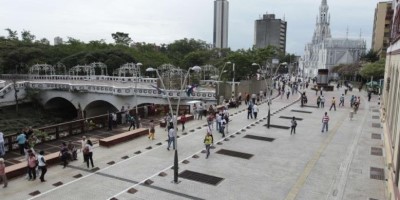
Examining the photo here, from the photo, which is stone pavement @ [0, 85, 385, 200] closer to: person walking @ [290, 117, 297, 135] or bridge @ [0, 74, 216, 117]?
person walking @ [290, 117, 297, 135]

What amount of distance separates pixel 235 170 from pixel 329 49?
129478mm

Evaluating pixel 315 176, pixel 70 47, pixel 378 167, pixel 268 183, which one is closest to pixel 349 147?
pixel 378 167

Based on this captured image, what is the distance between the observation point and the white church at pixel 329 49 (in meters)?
129

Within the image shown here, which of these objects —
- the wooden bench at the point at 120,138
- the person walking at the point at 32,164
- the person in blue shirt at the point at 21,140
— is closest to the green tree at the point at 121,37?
the wooden bench at the point at 120,138

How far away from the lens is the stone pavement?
13492mm

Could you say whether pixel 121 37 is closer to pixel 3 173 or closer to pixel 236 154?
pixel 236 154

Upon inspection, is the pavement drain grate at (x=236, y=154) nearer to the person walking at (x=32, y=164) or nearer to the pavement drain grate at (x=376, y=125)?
the person walking at (x=32, y=164)

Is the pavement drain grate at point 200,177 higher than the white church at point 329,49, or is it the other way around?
the white church at point 329,49

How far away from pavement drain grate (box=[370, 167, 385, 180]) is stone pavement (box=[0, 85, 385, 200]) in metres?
0.05

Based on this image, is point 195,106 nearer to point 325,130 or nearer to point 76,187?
point 325,130

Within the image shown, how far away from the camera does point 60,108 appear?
5162cm

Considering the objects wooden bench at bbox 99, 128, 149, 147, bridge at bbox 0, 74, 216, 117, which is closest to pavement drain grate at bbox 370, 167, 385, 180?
wooden bench at bbox 99, 128, 149, 147

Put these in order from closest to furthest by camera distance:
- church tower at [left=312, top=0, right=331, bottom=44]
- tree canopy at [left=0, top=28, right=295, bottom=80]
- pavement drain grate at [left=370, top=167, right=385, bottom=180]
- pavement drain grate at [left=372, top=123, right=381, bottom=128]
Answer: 1. pavement drain grate at [left=370, top=167, right=385, bottom=180]
2. pavement drain grate at [left=372, top=123, right=381, bottom=128]
3. tree canopy at [left=0, top=28, right=295, bottom=80]
4. church tower at [left=312, top=0, right=331, bottom=44]

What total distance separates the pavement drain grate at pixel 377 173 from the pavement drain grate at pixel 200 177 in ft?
22.5
